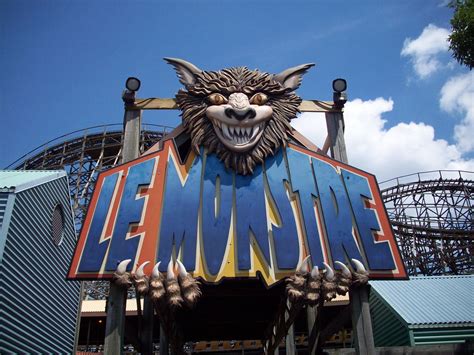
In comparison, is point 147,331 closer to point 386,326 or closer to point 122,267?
point 122,267

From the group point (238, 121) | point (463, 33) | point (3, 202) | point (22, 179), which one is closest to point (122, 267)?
point (238, 121)

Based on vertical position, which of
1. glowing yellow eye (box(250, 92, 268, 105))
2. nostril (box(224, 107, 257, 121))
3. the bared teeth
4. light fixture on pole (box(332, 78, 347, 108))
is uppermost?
light fixture on pole (box(332, 78, 347, 108))

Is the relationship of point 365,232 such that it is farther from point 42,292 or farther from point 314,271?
point 42,292

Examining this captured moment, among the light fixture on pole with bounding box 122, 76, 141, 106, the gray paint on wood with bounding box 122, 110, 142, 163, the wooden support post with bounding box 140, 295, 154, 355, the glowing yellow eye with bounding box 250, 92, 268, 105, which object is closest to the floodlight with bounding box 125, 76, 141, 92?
the light fixture on pole with bounding box 122, 76, 141, 106

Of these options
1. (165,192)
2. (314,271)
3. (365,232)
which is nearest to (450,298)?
(365,232)

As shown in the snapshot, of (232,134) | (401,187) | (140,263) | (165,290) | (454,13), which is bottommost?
(165,290)

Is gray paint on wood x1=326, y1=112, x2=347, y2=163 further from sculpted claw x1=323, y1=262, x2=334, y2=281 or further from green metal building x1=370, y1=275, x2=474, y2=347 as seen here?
green metal building x1=370, y1=275, x2=474, y2=347

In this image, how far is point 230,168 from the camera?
658cm

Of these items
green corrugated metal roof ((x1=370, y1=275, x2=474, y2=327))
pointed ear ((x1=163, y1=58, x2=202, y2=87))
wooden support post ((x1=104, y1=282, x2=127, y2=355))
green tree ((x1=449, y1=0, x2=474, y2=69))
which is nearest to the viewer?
wooden support post ((x1=104, y1=282, x2=127, y2=355))

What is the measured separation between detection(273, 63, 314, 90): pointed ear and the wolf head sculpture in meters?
0.04

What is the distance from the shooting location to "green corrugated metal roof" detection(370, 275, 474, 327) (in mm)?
10367

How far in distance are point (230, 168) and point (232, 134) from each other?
0.51m

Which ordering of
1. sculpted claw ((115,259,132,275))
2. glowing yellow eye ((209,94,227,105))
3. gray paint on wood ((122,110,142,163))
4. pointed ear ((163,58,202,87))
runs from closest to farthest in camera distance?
sculpted claw ((115,259,132,275)) → glowing yellow eye ((209,94,227,105)) → gray paint on wood ((122,110,142,163)) → pointed ear ((163,58,202,87))

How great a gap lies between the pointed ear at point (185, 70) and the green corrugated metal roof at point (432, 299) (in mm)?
7429
